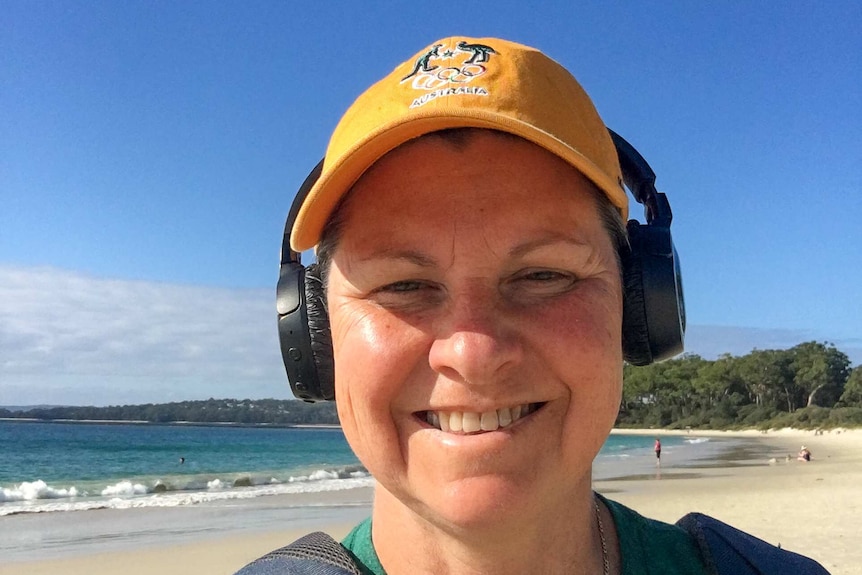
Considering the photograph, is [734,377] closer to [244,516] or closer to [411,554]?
[244,516]

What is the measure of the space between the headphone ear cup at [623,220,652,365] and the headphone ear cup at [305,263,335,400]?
0.54 metres

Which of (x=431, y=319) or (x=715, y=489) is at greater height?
(x=431, y=319)

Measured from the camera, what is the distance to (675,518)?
11312 millimetres

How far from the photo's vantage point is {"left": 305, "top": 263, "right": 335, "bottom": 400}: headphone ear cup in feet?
4.42

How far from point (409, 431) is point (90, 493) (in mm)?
21100

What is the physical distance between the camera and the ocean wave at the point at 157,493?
596 inches

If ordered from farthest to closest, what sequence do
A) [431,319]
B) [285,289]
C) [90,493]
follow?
[90,493] → [285,289] → [431,319]

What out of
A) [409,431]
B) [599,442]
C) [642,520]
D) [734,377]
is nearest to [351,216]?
[409,431]

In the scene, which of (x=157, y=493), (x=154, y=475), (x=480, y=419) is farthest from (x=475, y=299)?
(x=154, y=475)

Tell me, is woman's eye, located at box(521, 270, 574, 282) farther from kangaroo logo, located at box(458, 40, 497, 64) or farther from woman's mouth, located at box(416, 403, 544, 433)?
kangaroo logo, located at box(458, 40, 497, 64)

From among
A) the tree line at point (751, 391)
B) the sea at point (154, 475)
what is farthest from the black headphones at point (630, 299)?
the tree line at point (751, 391)

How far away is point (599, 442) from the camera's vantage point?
1004 mm

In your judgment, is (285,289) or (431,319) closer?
(431,319)

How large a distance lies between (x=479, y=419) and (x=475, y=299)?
16cm
